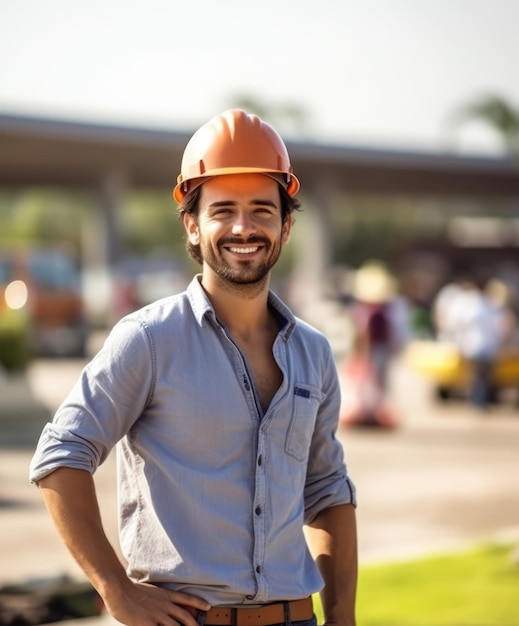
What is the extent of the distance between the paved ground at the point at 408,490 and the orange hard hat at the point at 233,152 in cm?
301

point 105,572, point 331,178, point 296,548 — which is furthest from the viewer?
point 331,178

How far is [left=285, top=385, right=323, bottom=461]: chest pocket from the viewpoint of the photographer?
2.84m

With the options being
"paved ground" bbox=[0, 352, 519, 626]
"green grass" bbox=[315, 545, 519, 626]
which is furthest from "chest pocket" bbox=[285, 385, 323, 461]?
"green grass" bbox=[315, 545, 519, 626]

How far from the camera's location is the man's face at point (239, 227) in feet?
9.29

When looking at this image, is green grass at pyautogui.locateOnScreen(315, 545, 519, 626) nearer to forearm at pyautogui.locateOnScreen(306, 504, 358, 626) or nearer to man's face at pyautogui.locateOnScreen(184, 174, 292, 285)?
forearm at pyautogui.locateOnScreen(306, 504, 358, 626)

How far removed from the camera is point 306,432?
288 centimetres

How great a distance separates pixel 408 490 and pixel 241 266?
26.0ft

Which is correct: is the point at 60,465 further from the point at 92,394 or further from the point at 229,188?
the point at 229,188

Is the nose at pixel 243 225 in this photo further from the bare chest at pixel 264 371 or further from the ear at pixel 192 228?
the bare chest at pixel 264 371

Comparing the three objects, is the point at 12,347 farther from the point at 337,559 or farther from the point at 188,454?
the point at 188,454

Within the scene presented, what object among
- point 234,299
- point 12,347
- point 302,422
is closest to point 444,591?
point 302,422

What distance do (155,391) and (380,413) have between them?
1192 cm

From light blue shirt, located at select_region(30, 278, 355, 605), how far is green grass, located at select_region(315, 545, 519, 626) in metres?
3.47

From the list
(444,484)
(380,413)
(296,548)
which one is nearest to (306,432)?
(296,548)
